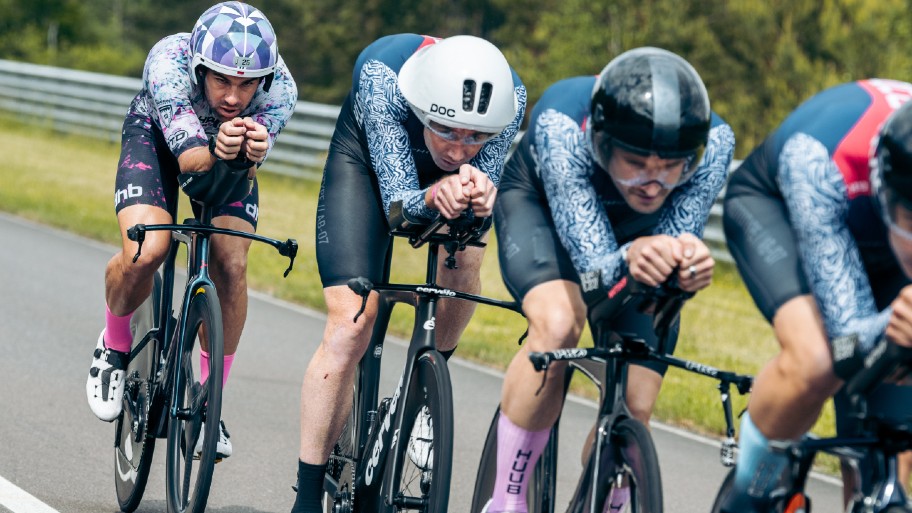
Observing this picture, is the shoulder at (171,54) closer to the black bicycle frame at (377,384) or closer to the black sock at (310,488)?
the black bicycle frame at (377,384)

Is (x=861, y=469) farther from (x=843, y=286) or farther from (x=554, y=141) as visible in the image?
(x=554, y=141)

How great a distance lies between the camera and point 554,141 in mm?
4465

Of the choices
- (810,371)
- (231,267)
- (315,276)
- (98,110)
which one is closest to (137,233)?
(231,267)

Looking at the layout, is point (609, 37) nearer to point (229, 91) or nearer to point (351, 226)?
point (229, 91)

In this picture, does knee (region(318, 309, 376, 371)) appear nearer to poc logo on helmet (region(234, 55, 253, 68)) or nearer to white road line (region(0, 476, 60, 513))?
poc logo on helmet (region(234, 55, 253, 68))

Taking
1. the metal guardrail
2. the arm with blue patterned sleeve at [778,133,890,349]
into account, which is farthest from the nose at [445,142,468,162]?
the metal guardrail

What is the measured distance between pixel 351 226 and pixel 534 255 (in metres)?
1.07

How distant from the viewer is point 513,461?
471cm

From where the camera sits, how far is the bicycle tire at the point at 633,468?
3965 mm

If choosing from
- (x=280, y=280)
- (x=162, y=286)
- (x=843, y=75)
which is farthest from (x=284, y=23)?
(x=162, y=286)

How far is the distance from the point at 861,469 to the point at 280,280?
421 inches

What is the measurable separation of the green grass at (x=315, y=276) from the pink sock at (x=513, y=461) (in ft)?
13.4

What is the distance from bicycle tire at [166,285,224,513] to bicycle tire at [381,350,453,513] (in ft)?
2.41

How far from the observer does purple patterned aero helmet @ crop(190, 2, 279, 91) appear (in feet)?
18.9
